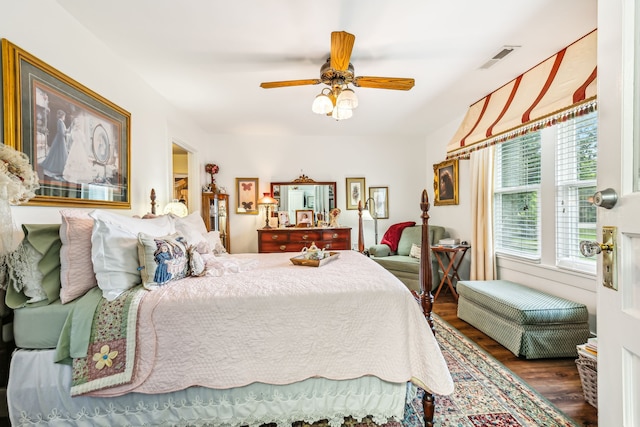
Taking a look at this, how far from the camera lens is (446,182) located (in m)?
4.50

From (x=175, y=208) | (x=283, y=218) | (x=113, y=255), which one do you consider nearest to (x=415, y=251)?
(x=283, y=218)

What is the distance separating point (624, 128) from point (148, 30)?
8.82 feet

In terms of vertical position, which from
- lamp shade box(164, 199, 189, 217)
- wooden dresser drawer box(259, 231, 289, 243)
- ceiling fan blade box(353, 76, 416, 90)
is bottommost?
wooden dresser drawer box(259, 231, 289, 243)

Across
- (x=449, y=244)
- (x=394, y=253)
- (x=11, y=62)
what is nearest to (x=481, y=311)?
(x=449, y=244)

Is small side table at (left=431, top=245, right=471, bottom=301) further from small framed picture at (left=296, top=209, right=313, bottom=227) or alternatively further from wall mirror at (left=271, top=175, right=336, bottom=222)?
small framed picture at (left=296, top=209, right=313, bottom=227)

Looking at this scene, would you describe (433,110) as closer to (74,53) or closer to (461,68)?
(461,68)

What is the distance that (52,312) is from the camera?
1.43 metres

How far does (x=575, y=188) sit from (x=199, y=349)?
3.25 meters

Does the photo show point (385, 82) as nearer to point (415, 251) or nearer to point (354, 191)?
point (415, 251)

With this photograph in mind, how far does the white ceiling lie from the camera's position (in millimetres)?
1835

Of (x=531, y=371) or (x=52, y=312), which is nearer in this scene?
(x=52, y=312)

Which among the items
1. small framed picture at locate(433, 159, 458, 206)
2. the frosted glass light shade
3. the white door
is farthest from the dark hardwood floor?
the frosted glass light shade

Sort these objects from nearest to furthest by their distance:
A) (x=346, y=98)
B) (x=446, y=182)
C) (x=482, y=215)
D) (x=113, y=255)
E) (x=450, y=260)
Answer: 1. (x=113, y=255)
2. (x=346, y=98)
3. (x=482, y=215)
4. (x=450, y=260)
5. (x=446, y=182)

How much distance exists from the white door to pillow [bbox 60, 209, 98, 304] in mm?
2223
